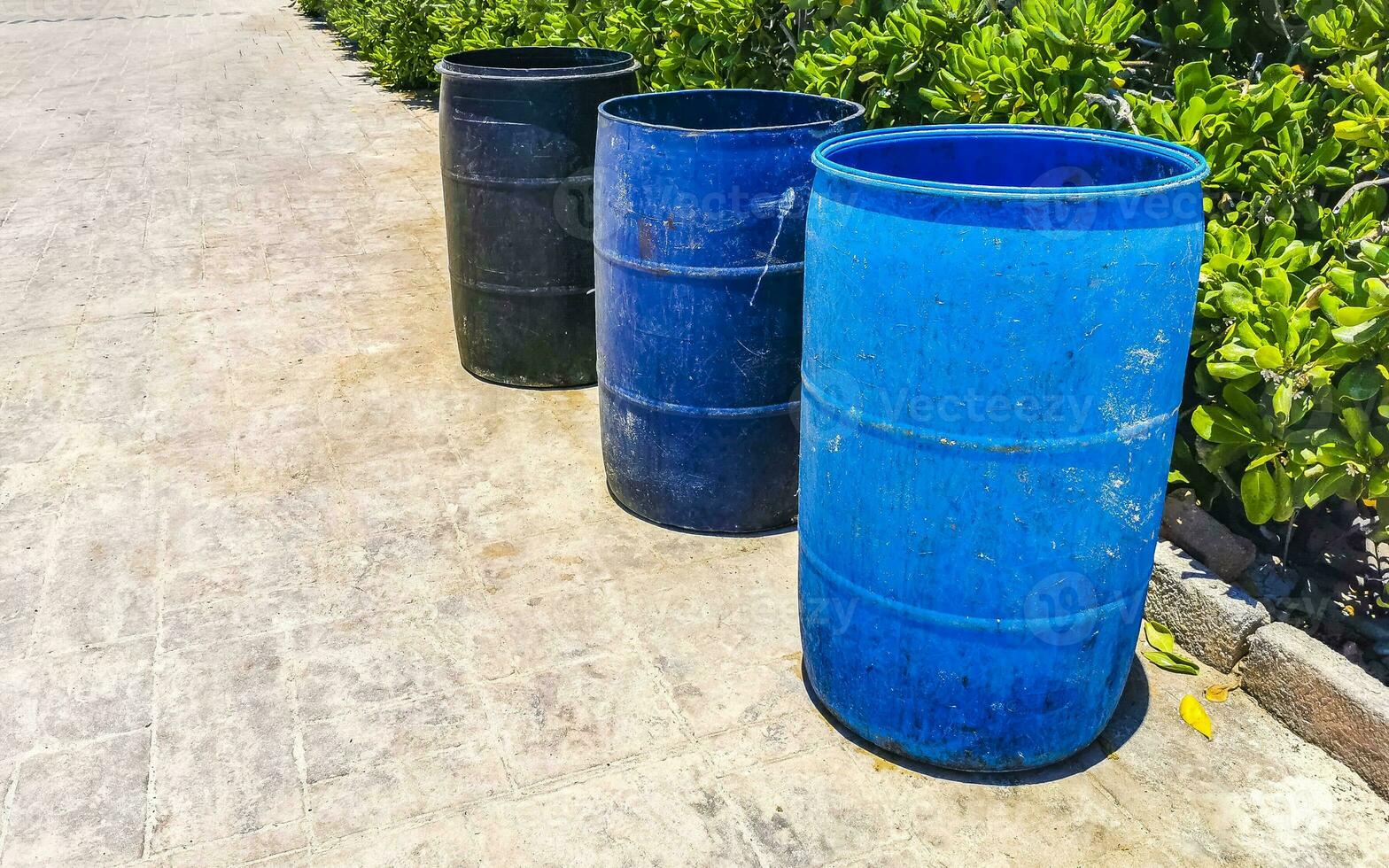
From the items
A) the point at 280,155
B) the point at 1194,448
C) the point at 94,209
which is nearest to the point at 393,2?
the point at 280,155

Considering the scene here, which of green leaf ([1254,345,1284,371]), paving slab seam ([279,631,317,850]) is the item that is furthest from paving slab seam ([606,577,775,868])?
green leaf ([1254,345,1284,371])

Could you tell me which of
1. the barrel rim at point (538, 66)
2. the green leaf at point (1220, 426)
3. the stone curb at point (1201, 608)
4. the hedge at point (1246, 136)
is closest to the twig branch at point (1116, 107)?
the hedge at point (1246, 136)

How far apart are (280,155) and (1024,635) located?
329 inches

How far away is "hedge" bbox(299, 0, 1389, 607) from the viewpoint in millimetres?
2543

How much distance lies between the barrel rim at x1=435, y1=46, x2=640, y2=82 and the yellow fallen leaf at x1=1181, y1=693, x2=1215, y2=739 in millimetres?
2944

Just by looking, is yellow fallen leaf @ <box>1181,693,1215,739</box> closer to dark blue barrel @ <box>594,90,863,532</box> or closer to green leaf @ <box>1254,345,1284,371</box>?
green leaf @ <box>1254,345,1284,371</box>

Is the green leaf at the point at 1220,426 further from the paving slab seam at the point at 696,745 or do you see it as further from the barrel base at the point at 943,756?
the paving slab seam at the point at 696,745

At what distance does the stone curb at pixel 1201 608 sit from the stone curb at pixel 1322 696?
47 mm

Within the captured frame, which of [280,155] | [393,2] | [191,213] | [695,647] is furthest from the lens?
[393,2]

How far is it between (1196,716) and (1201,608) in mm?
314

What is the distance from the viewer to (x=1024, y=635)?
2537 mm

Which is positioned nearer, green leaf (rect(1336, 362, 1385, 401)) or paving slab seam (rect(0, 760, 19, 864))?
green leaf (rect(1336, 362, 1385, 401))

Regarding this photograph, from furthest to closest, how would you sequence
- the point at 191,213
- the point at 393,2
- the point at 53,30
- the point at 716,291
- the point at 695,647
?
the point at 53,30 → the point at 393,2 → the point at 191,213 → the point at 716,291 → the point at 695,647

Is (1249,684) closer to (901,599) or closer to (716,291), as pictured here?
(901,599)
